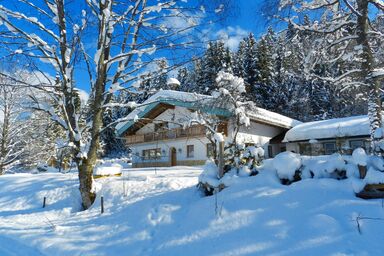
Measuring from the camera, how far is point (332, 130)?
19.7 meters

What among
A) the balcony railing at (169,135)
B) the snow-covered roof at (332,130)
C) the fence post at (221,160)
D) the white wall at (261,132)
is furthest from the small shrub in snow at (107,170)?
the snow-covered roof at (332,130)

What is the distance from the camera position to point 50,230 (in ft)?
20.2

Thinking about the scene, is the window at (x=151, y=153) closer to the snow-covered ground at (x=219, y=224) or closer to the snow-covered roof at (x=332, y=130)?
the snow-covered roof at (x=332, y=130)

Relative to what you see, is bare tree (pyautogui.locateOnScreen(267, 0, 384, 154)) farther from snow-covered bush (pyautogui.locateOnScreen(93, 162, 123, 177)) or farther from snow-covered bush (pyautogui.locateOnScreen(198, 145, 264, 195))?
snow-covered bush (pyautogui.locateOnScreen(93, 162, 123, 177))

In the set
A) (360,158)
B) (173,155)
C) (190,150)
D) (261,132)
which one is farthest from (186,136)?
(360,158)

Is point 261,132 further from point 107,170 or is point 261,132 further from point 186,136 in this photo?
point 107,170

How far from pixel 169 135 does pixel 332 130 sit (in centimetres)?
1441

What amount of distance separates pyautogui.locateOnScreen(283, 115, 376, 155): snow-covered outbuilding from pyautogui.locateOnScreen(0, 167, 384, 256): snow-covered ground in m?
15.3

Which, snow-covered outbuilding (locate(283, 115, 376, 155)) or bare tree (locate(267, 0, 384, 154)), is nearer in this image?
bare tree (locate(267, 0, 384, 154))

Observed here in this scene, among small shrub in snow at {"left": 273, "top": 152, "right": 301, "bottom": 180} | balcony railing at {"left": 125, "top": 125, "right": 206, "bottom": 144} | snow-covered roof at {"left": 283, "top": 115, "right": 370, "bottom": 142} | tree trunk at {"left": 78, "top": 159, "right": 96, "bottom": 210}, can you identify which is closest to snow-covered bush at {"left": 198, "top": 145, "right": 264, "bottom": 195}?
small shrub in snow at {"left": 273, "top": 152, "right": 301, "bottom": 180}

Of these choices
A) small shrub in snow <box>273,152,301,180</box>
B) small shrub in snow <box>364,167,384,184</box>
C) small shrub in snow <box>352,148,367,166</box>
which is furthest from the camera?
small shrub in snow <box>273,152,301,180</box>

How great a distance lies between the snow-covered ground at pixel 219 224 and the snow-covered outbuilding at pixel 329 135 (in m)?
15.3

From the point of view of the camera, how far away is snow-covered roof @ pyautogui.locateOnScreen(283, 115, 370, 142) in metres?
18.5

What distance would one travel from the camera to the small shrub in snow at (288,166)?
213 inches
